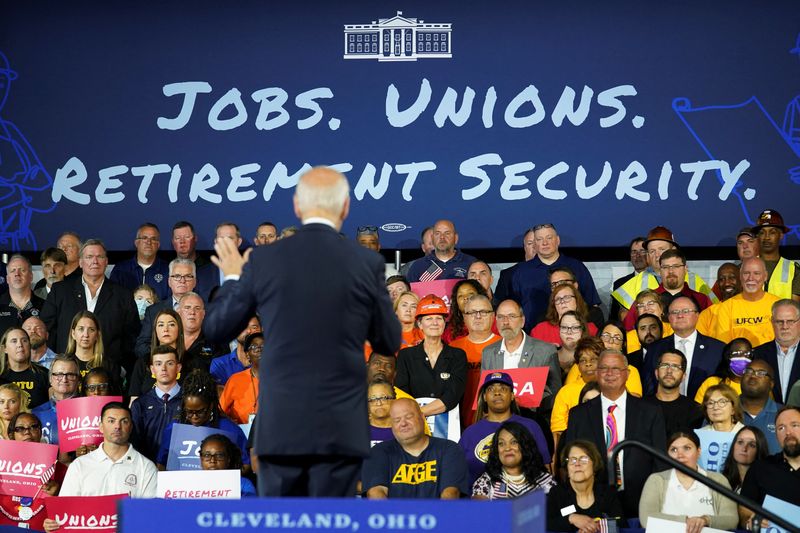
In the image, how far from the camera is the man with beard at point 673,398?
718 centimetres

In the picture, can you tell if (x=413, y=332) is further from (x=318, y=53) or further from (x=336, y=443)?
(x=336, y=443)

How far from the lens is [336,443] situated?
337 centimetres

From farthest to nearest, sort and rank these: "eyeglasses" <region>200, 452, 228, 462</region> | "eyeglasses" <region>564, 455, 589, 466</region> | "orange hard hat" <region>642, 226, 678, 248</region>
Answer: "orange hard hat" <region>642, 226, 678, 248</region> → "eyeglasses" <region>200, 452, 228, 462</region> → "eyeglasses" <region>564, 455, 589, 466</region>

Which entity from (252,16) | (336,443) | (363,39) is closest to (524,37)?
(363,39)

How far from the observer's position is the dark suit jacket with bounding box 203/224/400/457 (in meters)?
3.37

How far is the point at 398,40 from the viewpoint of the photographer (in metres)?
11.3

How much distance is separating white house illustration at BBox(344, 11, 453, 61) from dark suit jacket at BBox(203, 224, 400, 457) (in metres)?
8.10

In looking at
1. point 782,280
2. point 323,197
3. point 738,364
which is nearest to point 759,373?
point 738,364

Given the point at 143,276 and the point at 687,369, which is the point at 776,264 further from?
the point at 143,276

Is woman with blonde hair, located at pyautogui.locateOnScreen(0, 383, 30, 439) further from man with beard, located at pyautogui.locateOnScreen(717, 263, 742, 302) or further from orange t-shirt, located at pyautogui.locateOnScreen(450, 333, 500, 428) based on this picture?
man with beard, located at pyautogui.locateOnScreen(717, 263, 742, 302)

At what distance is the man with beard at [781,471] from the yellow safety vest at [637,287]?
2.91 metres

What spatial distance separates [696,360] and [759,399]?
742 mm

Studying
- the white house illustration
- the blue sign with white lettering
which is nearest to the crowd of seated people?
the blue sign with white lettering

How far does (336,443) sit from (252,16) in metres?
8.72
